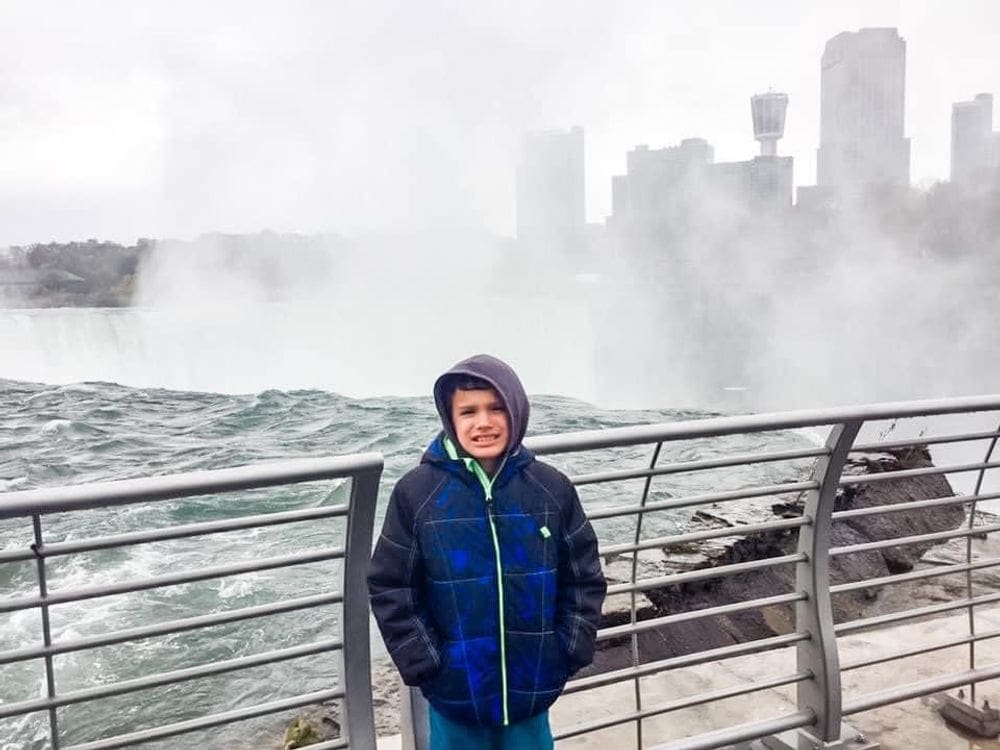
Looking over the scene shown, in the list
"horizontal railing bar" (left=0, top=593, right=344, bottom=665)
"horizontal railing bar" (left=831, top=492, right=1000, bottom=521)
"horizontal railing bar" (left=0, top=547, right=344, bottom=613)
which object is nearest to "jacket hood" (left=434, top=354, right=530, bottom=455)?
→ "horizontal railing bar" (left=0, top=547, right=344, bottom=613)

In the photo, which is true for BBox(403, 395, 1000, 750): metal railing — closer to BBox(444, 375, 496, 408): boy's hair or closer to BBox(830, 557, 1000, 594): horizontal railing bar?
BBox(830, 557, 1000, 594): horizontal railing bar

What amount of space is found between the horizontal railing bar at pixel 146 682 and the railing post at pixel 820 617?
1.26 m

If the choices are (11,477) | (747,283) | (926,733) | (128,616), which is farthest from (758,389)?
(926,733)

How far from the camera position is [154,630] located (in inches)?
63.0

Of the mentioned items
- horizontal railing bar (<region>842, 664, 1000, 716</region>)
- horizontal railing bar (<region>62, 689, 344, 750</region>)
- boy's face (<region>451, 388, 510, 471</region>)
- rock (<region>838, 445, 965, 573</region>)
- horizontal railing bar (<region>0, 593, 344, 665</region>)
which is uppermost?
boy's face (<region>451, 388, 510, 471</region>)

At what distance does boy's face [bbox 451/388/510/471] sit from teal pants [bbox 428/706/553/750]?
1.61ft

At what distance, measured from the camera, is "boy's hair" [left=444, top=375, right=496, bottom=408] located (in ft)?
5.05

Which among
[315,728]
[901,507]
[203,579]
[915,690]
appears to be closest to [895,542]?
[901,507]

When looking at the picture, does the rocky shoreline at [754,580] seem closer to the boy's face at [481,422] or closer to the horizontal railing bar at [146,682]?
the horizontal railing bar at [146,682]

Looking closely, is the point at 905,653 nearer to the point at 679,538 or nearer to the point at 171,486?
the point at 679,538

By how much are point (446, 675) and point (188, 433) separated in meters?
22.1

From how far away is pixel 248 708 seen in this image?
1.77m

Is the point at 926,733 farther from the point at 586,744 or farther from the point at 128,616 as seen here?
the point at 128,616

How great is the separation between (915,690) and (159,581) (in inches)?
80.7
